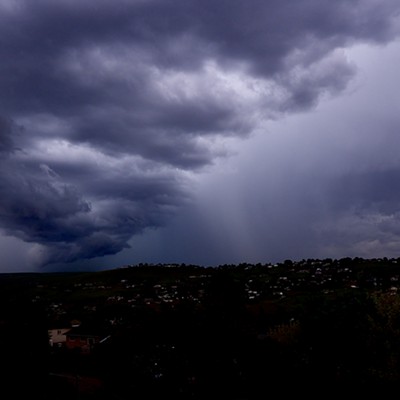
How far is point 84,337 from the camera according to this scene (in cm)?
7981

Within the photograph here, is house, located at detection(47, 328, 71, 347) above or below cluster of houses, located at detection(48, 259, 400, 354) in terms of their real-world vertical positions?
below

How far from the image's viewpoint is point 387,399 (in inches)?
1277

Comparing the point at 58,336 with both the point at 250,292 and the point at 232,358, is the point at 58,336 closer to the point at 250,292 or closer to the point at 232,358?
the point at 232,358

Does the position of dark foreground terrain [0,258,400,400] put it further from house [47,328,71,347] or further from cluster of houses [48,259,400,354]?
house [47,328,71,347]

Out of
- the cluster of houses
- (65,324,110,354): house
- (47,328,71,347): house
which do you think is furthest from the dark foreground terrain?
(47,328,71,347): house

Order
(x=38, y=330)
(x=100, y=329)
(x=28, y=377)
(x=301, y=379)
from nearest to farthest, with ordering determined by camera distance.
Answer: (x=301, y=379), (x=28, y=377), (x=38, y=330), (x=100, y=329)

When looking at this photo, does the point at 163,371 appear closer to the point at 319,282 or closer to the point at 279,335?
the point at 279,335

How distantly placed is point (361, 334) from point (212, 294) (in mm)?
39508

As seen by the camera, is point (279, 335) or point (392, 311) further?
point (279, 335)

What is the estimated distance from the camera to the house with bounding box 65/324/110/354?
257 ft

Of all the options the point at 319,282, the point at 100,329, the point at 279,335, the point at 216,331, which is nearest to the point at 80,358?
the point at 100,329

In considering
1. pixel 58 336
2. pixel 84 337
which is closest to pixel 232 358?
pixel 84 337

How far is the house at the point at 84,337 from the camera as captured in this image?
7831cm

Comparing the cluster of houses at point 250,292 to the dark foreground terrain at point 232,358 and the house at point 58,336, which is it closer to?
the house at point 58,336
